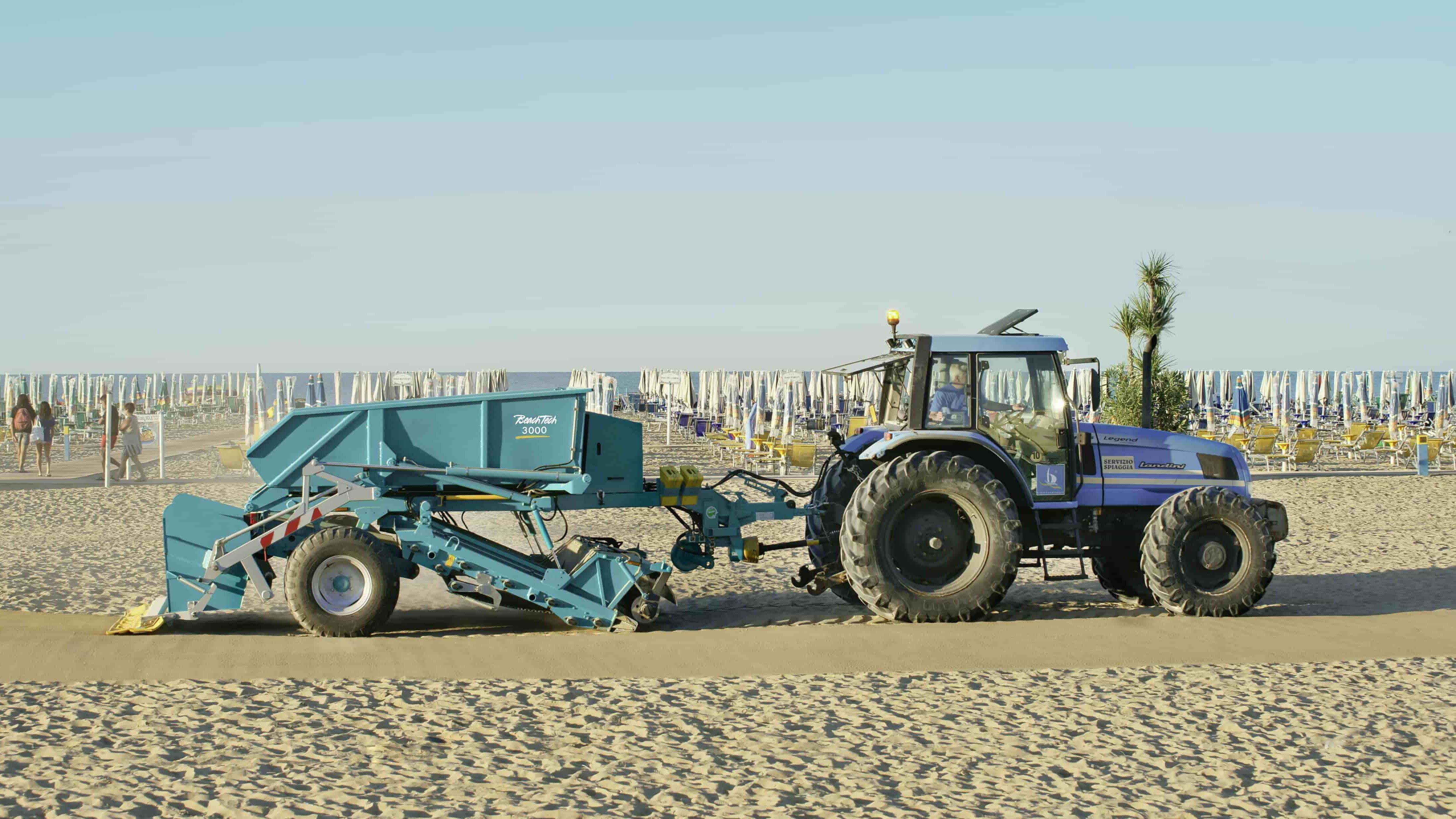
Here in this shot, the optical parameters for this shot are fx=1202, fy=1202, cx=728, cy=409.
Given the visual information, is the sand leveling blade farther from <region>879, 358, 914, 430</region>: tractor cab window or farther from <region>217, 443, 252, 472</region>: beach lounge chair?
<region>217, 443, 252, 472</region>: beach lounge chair

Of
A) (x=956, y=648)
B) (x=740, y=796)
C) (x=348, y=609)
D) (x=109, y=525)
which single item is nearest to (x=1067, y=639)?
(x=956, y=648)

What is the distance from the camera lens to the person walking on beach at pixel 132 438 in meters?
20.0

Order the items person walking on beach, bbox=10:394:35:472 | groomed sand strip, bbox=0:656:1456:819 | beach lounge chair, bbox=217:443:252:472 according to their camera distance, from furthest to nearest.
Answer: person walking on beach, bbox=10:394:35:472
beach lounge chair, bbox=217:443:252:472
groomed sand strip, bbox=0:656:1456:819

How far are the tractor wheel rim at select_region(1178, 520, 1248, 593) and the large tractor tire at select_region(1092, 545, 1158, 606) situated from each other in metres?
0.70

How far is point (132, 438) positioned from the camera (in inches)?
798

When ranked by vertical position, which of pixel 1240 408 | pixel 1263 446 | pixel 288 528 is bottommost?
pixel 288 528

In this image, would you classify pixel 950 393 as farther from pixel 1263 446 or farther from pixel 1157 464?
pixel 1263 446

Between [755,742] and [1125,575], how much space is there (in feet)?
15.9

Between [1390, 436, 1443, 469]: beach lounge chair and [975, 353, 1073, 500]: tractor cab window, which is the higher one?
[975, 353, 1073, 500]: tractor cab window

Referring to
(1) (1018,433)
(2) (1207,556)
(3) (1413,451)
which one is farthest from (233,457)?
(3) (1413,451)

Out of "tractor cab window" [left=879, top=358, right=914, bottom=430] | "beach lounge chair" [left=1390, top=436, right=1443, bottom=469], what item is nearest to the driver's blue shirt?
"tractor cab window" [left=879, top=358, right=914, bottom=430]

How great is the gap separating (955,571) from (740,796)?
3.89 metres

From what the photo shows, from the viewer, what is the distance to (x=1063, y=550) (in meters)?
8.71

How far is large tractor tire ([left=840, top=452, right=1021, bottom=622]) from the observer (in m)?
7.99
